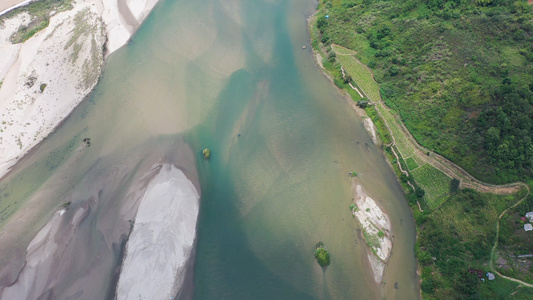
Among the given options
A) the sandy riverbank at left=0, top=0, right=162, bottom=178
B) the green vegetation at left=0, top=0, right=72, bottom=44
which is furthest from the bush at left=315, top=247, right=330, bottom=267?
the green vegetation at left=0, top=0, right=72, bottom=44

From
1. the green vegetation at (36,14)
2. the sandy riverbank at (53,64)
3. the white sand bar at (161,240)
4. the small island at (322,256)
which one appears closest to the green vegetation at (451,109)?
the small island at (322,256)

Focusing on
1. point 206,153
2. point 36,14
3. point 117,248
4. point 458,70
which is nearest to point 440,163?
A: point 458,70

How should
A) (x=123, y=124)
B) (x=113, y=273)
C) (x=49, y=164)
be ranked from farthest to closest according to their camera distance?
(x=123, y=124), (x=49, y=164), (x=113, y=273)

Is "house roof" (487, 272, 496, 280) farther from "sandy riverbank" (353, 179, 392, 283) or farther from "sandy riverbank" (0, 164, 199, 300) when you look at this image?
"sandy riverbank" (0, 164, 199, 300)

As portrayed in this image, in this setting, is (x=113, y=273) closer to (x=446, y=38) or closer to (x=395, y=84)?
(x=395, y=84)

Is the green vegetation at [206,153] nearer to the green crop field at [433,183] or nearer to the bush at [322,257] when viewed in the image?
the bush at [322,257]

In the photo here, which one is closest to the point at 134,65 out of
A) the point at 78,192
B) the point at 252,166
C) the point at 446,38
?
the point at 78,192
